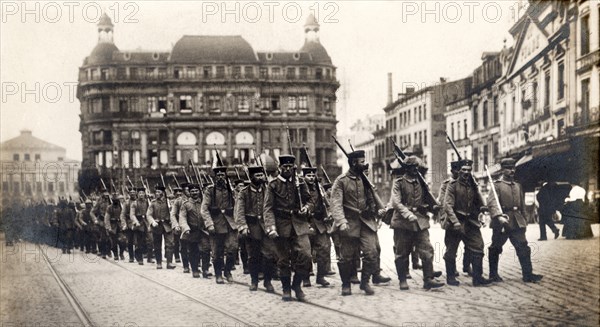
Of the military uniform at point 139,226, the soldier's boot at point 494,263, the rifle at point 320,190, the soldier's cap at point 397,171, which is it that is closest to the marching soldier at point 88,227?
the military uniform at point 139,226

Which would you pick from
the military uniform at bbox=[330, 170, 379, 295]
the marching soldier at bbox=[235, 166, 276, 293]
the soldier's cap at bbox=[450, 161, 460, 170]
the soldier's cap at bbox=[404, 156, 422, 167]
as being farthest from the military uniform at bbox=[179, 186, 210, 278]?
the soldier's cap at bbox=[450, 161, 460, 170]

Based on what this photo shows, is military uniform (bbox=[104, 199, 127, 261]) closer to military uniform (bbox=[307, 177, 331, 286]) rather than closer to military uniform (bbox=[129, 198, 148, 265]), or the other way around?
military uniform (bbox=[129, 198, 148, 265])

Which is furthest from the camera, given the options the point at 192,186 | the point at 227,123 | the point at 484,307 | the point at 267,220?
the point at 192,186

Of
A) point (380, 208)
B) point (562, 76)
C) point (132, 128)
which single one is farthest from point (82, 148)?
point (562, 76)

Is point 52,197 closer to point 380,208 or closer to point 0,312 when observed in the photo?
point 0,312

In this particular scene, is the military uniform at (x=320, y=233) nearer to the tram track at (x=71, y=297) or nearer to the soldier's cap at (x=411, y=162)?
the soldier's cap at (x=411, y=162)

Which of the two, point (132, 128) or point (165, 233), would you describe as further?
point (165, 233)

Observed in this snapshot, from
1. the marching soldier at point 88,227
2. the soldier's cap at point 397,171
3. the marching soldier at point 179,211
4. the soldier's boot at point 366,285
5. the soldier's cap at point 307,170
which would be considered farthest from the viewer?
the marching soldier at point 88,227
